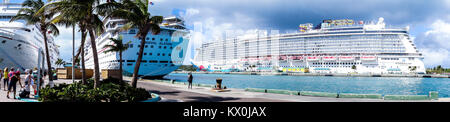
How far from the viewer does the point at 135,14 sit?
13336mm

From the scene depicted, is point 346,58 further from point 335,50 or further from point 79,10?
point 79,10

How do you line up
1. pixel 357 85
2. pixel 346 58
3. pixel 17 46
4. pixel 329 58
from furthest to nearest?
pixel 329 58 → pixel 346 58 → pixel 357 85 → pixel 17 46

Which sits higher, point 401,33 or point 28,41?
point 401,33

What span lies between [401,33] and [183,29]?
110m

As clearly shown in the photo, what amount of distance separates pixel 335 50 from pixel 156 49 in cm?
10110

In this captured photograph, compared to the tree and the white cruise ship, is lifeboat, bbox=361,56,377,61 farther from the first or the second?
the tree

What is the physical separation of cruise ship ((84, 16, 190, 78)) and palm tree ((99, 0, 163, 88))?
29.6 metres

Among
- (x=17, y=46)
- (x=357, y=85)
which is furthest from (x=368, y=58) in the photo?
(x=17, y=46)

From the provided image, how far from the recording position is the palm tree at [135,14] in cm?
1251

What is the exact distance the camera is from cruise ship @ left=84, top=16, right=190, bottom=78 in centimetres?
4434

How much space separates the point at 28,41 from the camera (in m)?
42.6

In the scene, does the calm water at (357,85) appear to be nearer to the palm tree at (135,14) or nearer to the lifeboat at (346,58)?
the palm tree at (135,14)
